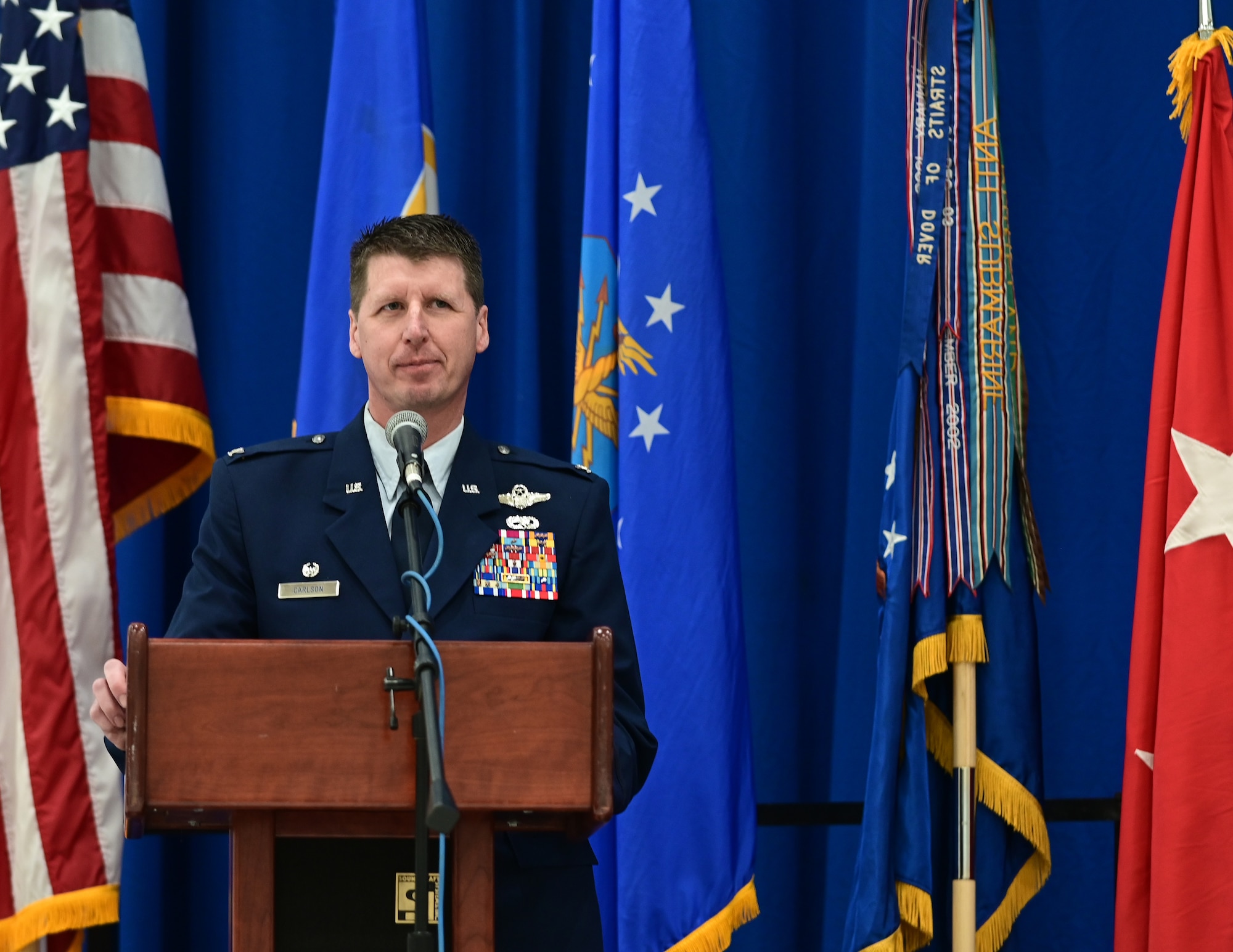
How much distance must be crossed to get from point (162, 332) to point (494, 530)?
1507mm

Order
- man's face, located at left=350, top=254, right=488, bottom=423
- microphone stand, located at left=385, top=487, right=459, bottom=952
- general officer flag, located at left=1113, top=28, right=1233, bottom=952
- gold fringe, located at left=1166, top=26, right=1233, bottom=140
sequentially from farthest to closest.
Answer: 1. gold fringe, located at left=1166, top=26, right=1233, bottom=140
2. general officer flag, located at left=1113, top=28, right=1233, bottom=952
3. man's face, located at left=350, top=254, right=488, bottom=423
4. microphone stand, located at left=385, top=487, right=459, bottom=952

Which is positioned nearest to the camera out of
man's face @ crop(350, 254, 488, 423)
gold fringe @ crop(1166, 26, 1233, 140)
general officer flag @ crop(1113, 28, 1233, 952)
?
man's face @ crop(350, 254, 488, 423)

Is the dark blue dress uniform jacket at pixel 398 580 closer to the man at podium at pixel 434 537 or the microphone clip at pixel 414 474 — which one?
the man at podium at pixel 434 537

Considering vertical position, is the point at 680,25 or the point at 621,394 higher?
the point at 680,25

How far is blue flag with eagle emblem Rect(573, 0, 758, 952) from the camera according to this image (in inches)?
115

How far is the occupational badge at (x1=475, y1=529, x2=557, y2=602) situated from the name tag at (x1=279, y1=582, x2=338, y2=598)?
0.20 meters

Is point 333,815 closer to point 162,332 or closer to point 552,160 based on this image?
point 162,332

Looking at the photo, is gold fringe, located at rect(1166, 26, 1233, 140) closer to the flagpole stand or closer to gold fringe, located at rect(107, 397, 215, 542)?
the flagpole stand

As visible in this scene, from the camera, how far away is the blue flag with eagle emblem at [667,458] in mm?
2934

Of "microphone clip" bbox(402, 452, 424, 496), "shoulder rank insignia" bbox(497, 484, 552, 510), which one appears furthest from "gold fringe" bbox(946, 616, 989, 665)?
"microphone clip" bbox(402, 452, 424, 496)

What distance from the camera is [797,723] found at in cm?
362

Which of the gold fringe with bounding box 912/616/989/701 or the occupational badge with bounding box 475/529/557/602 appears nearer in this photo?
the occupational badge with bounding box 475/529/557/602

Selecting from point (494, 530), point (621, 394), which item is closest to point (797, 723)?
point (621, 394)

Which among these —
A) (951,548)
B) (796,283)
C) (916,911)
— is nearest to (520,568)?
(951,548)
